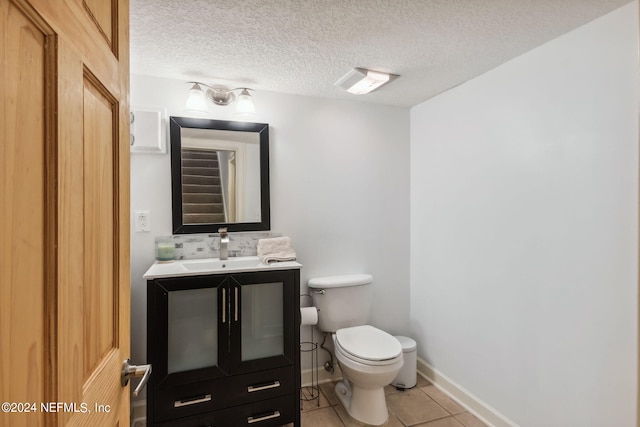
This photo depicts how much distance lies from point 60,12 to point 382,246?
2437 mm

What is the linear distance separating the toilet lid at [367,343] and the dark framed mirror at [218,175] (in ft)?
3.15

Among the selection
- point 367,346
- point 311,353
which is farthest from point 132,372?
point 311,353

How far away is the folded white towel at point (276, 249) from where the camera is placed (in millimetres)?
2125

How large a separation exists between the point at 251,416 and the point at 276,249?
3.29 feet

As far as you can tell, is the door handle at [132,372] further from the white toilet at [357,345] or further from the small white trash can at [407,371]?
the small white trash can at [407,371]

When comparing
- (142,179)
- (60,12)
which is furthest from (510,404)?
(142,179)

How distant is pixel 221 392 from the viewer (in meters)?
1.80

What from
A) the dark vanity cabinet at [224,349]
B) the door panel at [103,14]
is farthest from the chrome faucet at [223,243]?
the door panel at [103,14]

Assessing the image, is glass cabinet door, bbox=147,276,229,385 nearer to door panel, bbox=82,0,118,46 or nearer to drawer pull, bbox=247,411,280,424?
drawer pull, bbox=247,411,280,424

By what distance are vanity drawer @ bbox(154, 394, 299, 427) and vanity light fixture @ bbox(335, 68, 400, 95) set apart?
2.03 meters

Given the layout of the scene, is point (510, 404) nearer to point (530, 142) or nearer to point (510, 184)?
point (510, 184)

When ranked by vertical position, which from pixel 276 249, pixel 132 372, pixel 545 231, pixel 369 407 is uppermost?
pixel 545 231

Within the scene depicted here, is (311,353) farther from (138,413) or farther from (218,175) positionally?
(218,175)

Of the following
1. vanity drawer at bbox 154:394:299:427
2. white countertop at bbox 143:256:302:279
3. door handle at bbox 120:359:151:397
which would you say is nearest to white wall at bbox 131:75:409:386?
white countertop at bbox 143:256:302:279
